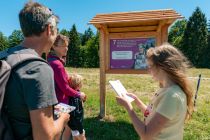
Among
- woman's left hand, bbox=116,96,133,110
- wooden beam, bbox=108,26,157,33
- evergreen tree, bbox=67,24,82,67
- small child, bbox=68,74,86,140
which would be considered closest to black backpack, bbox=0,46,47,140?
woman's left hand, bbox=116,96,133,110

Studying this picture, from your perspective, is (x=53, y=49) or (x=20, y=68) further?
(x=53, y=49)

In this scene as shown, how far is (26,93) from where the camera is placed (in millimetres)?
1783

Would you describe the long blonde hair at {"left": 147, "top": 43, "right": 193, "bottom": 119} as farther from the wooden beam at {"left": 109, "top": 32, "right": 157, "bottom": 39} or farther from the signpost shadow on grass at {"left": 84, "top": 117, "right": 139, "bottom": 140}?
the wooden beam at {"left": 109, "top": 32, "right": 157, "bottom": 39}

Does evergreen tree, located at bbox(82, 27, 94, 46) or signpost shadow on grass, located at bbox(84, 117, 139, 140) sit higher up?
evergreen tree, located at bbox(82, 27, 94, 46)

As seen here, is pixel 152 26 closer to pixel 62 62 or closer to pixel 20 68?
pixel 62 62

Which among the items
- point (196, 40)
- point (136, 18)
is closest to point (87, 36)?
point (196, 40)

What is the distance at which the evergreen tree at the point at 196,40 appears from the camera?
157 feet

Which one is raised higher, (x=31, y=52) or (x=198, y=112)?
(x=31, y=52)

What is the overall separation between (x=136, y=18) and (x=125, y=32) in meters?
0.48

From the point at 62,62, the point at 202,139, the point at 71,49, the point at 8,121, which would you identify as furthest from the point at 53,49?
the point at 71,49

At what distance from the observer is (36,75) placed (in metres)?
1.78

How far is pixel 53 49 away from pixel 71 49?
43.7 m

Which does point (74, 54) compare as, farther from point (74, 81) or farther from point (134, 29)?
point (74, 81)

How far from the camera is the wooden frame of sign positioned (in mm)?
6539
